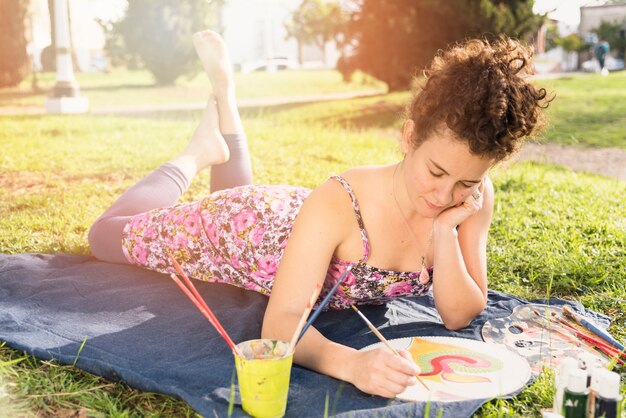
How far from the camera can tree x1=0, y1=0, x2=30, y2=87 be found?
13523 mm

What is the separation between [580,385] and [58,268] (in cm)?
255

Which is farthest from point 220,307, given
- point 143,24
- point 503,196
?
point 143,24

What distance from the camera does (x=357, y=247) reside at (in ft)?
7.84

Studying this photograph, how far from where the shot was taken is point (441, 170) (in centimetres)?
208

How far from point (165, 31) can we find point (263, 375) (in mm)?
14172

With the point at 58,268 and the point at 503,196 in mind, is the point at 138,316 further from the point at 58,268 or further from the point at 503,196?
the point at 503,196

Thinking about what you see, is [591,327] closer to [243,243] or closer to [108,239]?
[243,243]

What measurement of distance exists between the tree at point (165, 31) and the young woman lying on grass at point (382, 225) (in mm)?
12373

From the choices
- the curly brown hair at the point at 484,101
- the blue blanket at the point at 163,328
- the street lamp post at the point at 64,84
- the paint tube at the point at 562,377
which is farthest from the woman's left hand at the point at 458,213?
the street lamp post at the point at 64,84

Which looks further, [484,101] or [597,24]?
[597,24]

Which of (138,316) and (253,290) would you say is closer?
(138,316)

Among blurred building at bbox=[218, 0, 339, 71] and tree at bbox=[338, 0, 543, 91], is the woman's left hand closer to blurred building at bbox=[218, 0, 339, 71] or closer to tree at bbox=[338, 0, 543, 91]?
tree at bbox=[338, 0, 543, 91]

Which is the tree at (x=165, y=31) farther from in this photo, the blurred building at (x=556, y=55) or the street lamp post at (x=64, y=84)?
the blurred building at (x=556, y=55)

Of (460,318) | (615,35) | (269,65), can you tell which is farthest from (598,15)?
(460,318)
